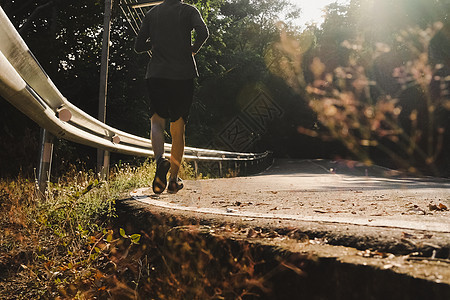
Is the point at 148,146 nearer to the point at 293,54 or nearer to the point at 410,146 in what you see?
the point at 410,146

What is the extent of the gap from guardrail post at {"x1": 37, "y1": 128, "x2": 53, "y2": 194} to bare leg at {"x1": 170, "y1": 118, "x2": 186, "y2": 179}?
140cm

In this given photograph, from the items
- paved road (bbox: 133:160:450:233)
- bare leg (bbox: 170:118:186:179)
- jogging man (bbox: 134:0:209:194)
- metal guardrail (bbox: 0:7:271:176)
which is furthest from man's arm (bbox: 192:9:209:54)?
paved road (bbox: 133:160:450:233)

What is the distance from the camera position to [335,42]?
148 ft

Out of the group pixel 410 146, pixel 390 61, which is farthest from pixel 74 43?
pixel 410 146

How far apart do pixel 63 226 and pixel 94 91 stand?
14185mm

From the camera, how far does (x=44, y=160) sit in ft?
12.6

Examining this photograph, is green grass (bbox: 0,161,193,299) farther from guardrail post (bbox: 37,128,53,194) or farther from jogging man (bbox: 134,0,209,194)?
jogging man (bbox: 134,0,209,194)

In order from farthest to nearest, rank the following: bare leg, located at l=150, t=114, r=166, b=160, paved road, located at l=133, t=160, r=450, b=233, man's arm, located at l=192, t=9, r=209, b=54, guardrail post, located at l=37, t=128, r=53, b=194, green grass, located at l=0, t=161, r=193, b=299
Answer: man's arm, located at l=192, t=9, r=209, b=54
bare leg, located at l=150, t=114, r=166, b=160
guardrail post, located at l=37, t=128, r=53, b=194
paved road, located at l=133, t=160, r=450, b=233
green grass, located at l=0, t=161, r=193, b=299

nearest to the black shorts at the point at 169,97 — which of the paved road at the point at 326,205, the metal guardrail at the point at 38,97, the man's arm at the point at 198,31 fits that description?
the man's arm at the point at 198,31

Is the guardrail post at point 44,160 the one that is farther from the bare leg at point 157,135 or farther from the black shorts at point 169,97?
the black shorts at point 169,97

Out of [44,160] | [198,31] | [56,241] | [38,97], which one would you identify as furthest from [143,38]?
[56,241]

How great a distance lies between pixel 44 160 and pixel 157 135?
1.26 metres

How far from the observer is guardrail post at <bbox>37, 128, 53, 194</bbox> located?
3768 mm

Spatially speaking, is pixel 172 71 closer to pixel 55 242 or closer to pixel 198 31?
pixel 198 31
